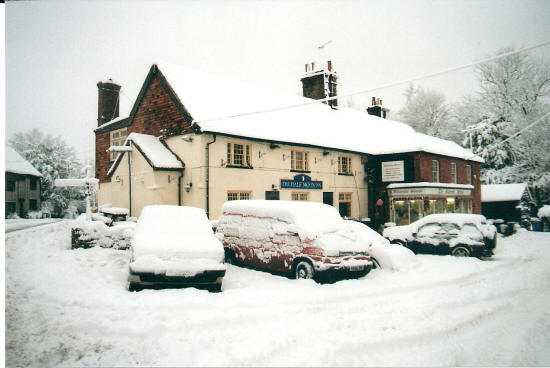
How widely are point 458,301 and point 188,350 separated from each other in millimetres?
4568

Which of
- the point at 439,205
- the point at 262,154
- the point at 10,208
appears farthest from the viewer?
the point at 439,205

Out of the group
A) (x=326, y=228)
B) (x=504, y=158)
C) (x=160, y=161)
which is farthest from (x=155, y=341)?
(x=160, y=161)

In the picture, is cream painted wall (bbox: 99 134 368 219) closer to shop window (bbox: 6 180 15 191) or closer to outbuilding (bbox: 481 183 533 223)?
shop window (bbox: 6 180 15 191)

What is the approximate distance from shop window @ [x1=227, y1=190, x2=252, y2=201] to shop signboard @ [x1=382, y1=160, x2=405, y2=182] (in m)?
8.95

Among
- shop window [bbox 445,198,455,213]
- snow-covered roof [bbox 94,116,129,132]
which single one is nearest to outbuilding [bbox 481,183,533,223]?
shop window [bbox 445,198,455,213]

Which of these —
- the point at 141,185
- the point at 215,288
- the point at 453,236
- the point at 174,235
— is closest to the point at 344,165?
the point at 453,236

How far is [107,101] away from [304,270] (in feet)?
54.6

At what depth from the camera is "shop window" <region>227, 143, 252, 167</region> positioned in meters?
14.0

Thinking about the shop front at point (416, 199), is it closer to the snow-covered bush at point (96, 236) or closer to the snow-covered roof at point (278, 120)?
the snow-covered roof at point (278, 120)

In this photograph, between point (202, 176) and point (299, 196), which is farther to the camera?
point (299, 196)

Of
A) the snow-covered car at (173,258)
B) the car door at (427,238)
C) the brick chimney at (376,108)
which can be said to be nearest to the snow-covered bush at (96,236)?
the snow-covered car at (173,258)

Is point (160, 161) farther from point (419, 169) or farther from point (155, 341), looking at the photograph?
point (419, 169)

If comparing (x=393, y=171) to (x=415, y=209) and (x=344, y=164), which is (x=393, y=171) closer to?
(x=415, y=209)

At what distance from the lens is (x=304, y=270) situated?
304 inches
